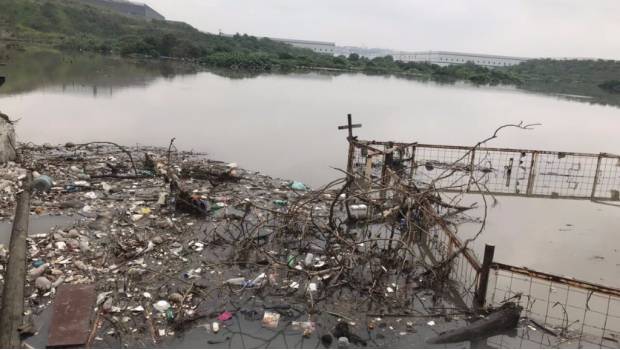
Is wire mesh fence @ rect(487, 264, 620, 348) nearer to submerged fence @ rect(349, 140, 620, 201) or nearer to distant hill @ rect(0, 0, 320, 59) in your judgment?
submerged fence @ rect(349, 140, 620, 201)

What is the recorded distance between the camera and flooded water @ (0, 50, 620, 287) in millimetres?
7367

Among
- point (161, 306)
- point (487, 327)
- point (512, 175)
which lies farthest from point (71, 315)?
point (512, 175)

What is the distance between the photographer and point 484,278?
14.7 feet

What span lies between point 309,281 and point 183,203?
9.28ft

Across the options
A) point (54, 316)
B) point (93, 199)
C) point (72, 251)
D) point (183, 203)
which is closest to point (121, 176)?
point (93, 199)

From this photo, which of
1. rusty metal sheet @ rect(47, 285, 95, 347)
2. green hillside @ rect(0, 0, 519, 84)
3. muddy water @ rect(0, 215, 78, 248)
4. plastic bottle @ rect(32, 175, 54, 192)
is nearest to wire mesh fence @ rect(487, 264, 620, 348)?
rusty metal sheet @ rect(47, 285, 95, 347)

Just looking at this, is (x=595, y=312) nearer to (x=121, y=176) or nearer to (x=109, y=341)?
(x=109, y=341)

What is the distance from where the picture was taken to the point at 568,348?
4203mm

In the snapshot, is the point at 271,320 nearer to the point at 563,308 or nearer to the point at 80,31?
the point at 563,308

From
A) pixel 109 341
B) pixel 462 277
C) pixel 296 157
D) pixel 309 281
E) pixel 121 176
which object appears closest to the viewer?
pixel 109 341

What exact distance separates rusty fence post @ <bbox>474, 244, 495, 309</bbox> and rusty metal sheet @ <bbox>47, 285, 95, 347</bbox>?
3.77 m

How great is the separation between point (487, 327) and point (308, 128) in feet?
40.0

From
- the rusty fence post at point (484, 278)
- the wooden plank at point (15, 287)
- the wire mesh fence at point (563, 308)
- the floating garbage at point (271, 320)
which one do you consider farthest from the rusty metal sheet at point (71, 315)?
the wire mesh fence at point (563, 308)

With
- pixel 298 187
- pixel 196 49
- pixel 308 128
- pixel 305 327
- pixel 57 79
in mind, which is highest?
pixel 196 49
